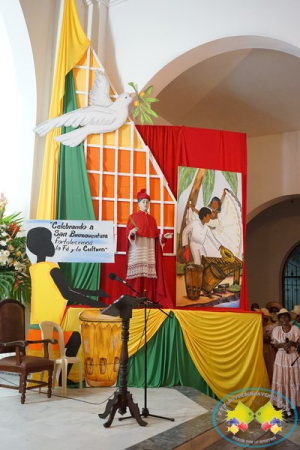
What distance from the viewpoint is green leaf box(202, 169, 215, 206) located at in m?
8.49

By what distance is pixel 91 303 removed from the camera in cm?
716

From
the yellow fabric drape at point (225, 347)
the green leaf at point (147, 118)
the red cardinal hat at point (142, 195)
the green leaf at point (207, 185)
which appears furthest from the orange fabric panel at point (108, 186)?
the yellow fabric drape at point (225, 347)

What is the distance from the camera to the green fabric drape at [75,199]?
761cm

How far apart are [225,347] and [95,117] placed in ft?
13.2

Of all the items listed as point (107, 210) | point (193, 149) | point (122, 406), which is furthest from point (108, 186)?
point (122, 406)

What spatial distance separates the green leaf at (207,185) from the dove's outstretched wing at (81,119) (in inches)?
71.1

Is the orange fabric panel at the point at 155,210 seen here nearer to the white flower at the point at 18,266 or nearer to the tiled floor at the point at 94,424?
the white flower at the point at 18,266

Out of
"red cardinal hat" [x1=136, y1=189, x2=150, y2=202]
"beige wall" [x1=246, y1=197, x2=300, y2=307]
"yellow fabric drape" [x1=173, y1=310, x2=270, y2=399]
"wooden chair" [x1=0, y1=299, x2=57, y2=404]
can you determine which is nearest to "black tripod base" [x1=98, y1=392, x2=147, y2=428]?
"wooden chair" [x1=0, y1=299, x2=57, y2=404]

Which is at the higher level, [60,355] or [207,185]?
[207,185]

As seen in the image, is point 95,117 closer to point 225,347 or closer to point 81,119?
point 81,119

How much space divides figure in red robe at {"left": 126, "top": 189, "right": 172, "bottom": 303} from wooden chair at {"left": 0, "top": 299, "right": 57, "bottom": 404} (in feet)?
5.39

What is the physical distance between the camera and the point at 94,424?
4.77 meters

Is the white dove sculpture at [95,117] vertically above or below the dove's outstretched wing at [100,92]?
below

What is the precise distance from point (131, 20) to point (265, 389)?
6410mm
